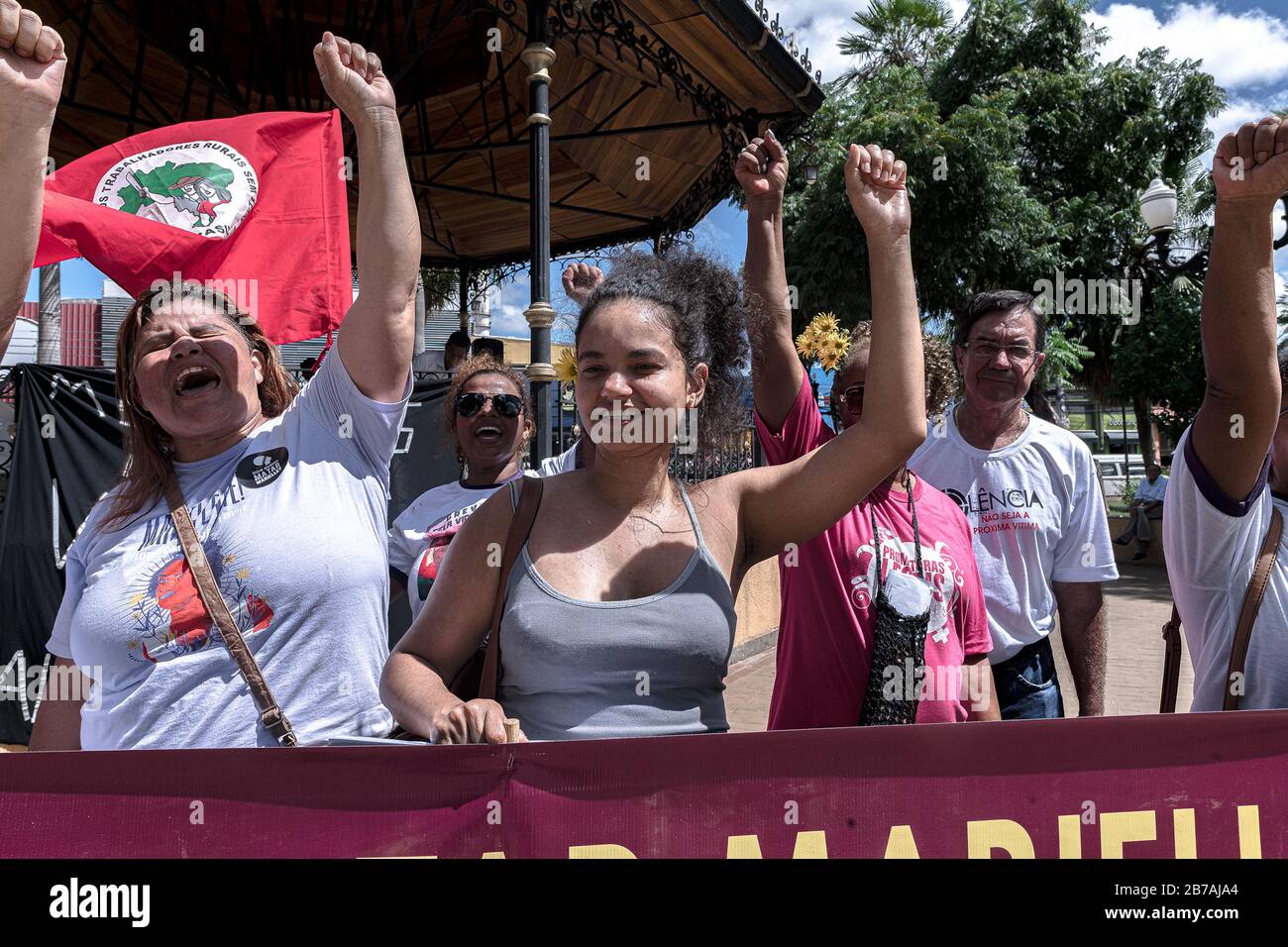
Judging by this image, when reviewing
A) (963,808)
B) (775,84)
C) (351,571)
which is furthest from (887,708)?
(775,84)

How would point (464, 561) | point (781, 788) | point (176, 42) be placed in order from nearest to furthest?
point (781, 788), point (464, 561), point (176, 42)

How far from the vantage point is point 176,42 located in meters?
7.04

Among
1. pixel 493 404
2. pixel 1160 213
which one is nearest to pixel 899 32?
pixel 1160 213

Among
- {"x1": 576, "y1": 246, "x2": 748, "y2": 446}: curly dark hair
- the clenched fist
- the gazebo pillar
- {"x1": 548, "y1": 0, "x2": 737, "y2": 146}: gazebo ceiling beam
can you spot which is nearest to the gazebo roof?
{"x1": 548, "y1": 0, "x2": 737, "y2": 146}: gazebo ceiling beam

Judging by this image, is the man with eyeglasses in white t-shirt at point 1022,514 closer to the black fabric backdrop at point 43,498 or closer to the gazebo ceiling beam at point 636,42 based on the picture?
the black fabric backdrop at point 43,498

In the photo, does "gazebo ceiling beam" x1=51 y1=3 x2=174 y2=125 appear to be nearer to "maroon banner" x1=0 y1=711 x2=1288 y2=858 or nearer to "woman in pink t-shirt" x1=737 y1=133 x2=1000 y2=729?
"woman in pink t-shirt" x1=737 y1=133 x2=1000 y2=729

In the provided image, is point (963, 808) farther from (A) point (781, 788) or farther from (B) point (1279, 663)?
(B) point (1279, 663)

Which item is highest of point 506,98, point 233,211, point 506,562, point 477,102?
point 477,102

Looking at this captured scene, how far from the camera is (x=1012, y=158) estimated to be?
654 inches

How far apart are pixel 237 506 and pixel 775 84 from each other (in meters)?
5.43

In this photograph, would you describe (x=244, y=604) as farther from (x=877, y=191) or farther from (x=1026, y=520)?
(x=1026, y=520)

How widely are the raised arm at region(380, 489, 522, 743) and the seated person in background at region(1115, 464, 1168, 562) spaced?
644 inches

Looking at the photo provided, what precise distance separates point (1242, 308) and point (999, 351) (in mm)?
1220

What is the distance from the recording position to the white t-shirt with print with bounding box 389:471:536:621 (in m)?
3.03
